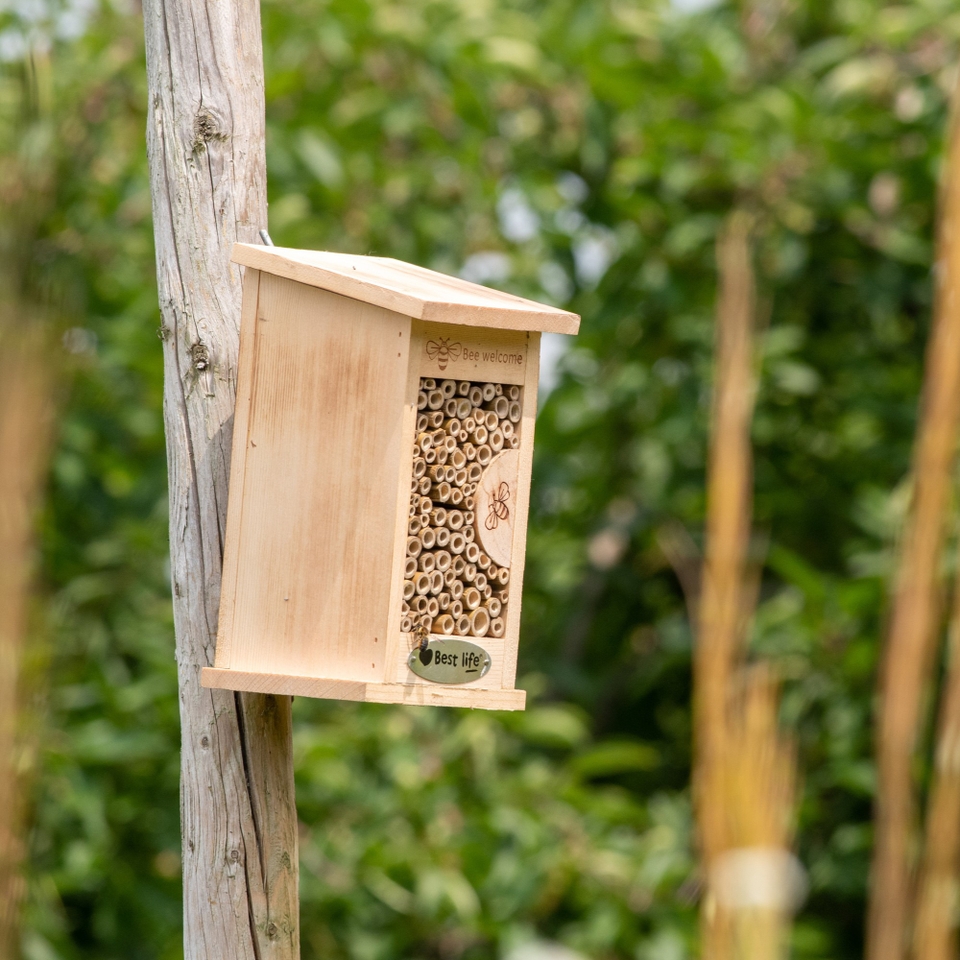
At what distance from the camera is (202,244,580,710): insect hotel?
168 cm

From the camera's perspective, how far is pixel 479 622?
5.89ft

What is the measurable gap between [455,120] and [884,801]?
150 inches

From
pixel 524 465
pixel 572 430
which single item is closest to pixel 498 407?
pixel 524 465

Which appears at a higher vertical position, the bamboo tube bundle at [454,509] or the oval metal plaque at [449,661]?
the bamboo tube bundle at [454,509]

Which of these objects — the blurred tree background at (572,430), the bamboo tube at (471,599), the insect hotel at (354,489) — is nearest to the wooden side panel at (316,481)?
the insect hotel at (354,489)

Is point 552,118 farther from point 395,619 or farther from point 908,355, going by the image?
point 395,619

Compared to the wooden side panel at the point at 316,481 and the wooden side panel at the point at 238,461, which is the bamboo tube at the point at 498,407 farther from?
the wooden side panel at the point at 238,461

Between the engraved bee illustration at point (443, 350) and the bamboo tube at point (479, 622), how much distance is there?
0.34 meters

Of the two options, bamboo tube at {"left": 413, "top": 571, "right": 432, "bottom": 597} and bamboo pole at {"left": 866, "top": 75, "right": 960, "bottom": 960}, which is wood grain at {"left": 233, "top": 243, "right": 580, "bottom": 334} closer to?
bamboo tube at {"left": 413, "top": 571, "right": 432, "bottom": 597}

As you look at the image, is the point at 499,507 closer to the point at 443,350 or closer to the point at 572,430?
the point at 443,350

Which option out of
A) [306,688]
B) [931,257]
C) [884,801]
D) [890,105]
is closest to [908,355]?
[931,257]

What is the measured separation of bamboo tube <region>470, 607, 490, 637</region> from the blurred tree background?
1.69 metres

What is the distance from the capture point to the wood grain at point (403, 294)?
166cm

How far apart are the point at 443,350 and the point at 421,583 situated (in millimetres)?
314
